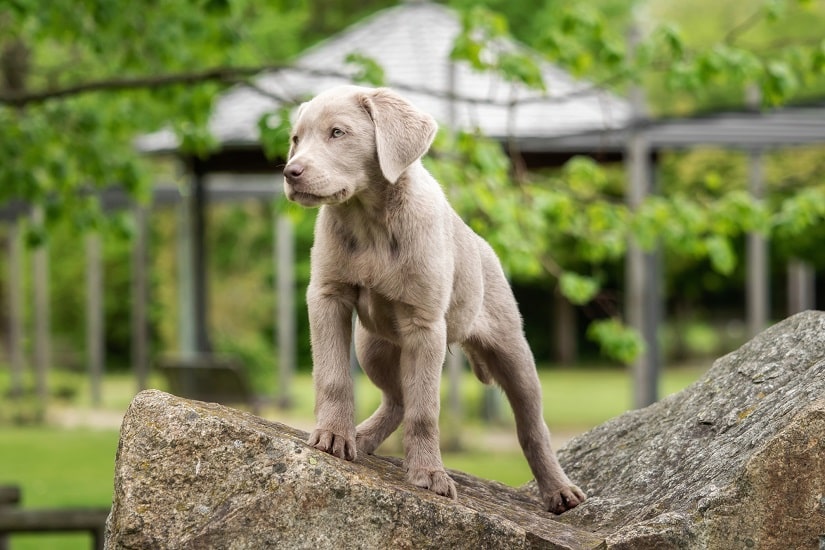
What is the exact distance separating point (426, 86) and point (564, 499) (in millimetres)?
12121

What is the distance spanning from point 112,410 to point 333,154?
19867mm

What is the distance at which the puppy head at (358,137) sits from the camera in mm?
3980

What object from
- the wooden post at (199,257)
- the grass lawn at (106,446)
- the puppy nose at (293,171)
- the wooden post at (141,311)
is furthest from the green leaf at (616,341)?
the wooden post at (141,311)

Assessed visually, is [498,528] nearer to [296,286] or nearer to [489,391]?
[489,391]

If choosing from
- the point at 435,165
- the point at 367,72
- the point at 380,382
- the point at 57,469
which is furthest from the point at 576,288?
the point at 57,469

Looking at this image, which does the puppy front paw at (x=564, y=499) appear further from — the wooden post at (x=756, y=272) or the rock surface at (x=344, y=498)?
the wooden post at (x=756, y=272)

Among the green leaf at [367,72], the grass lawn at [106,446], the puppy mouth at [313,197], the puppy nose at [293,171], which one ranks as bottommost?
the grass lawn at [106,446]

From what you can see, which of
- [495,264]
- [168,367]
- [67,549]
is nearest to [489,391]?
[168,367]

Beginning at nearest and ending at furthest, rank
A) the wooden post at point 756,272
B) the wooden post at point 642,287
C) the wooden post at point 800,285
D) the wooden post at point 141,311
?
the wooden post at point 642,287 < the wooden post at point 756,272 < the wooden post at point 141,311 < the wooden post at point 800,285

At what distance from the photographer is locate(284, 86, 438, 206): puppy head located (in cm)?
398

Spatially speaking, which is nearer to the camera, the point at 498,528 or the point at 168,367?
the point at 498,528

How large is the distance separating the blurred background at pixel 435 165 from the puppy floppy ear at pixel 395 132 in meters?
1.00

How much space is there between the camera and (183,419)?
3.89 metres

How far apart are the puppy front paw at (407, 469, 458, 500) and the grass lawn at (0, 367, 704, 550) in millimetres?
7903
